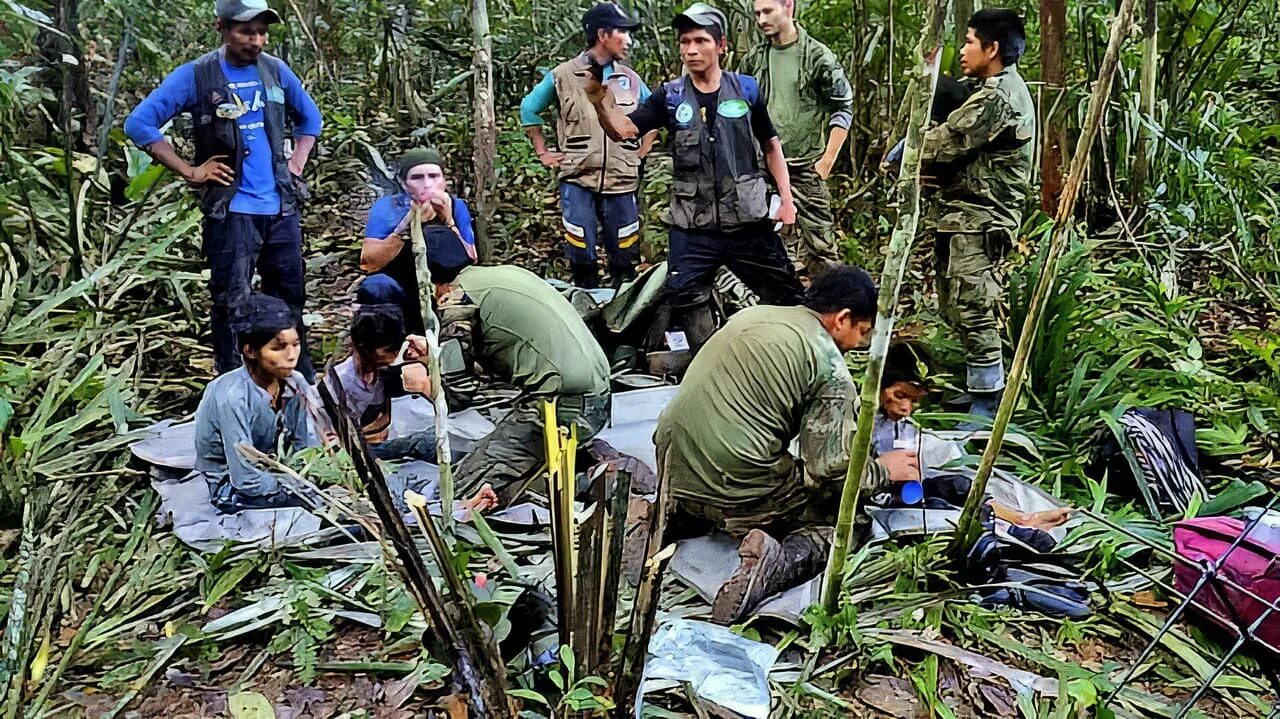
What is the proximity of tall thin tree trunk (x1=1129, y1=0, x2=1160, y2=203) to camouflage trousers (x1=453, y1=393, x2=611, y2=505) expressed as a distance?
139 inches

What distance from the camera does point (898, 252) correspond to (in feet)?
8.53

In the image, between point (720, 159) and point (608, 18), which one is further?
point (608, 18)

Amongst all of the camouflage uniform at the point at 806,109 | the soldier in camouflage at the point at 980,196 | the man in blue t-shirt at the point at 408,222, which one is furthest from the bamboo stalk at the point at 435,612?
the camouflage uniform at the point at 806,109

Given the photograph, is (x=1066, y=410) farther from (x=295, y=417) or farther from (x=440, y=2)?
(x=440, y=2)

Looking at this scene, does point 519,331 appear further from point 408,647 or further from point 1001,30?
point 1001,30

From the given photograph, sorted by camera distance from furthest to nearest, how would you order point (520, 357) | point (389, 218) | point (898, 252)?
point (389, 218)
point (520, 357)
point (898, 252)

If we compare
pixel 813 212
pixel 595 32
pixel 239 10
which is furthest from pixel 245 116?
pixel 813 212

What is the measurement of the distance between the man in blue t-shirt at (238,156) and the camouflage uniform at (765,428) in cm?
202

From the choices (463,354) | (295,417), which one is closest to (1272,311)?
(463,354)

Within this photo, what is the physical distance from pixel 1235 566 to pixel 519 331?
2.27m

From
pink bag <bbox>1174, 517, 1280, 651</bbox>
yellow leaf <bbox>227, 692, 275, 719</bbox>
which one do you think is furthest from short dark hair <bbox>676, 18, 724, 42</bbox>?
yellow leaf <bbox>227, 692, 275, 719</bbox>

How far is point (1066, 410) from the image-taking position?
14.3 feet

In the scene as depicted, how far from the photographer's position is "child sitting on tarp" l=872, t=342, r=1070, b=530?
144 inches

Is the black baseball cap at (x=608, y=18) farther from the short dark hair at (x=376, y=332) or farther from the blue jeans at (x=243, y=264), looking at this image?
the short dark hair at (x=376, y=332)
